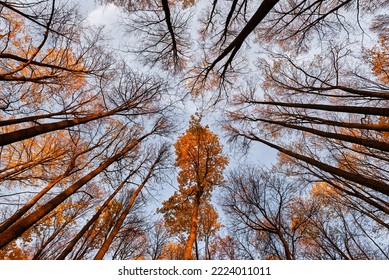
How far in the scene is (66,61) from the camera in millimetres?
5113

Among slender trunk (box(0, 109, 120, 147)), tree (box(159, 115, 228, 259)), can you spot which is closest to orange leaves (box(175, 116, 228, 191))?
tree (box(159, 115, 228, 259))

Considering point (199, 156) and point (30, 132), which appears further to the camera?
point (199, 156)

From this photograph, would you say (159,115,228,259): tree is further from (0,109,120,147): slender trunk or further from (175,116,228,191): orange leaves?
(0,109,120,147): slender trunk

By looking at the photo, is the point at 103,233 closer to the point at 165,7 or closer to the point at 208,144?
the point at 208,144

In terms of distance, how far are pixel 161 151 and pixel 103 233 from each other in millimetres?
4688

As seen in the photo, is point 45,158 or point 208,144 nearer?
point 45,158

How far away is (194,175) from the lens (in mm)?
8508

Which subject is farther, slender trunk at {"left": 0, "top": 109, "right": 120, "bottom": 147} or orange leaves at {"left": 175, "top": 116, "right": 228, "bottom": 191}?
orange leaves at {"left": 175, "top": 116, "right": 228, "bottom": 191}

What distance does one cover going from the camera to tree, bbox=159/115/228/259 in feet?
25.8

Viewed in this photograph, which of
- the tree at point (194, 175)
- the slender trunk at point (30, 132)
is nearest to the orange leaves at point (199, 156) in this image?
the tree at point (194, 175)

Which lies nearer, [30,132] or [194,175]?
[30,132]

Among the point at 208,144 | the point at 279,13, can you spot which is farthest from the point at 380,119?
the point at 208,144

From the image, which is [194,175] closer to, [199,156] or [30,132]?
[199,156]

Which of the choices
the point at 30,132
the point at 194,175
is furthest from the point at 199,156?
the point at 30,132
